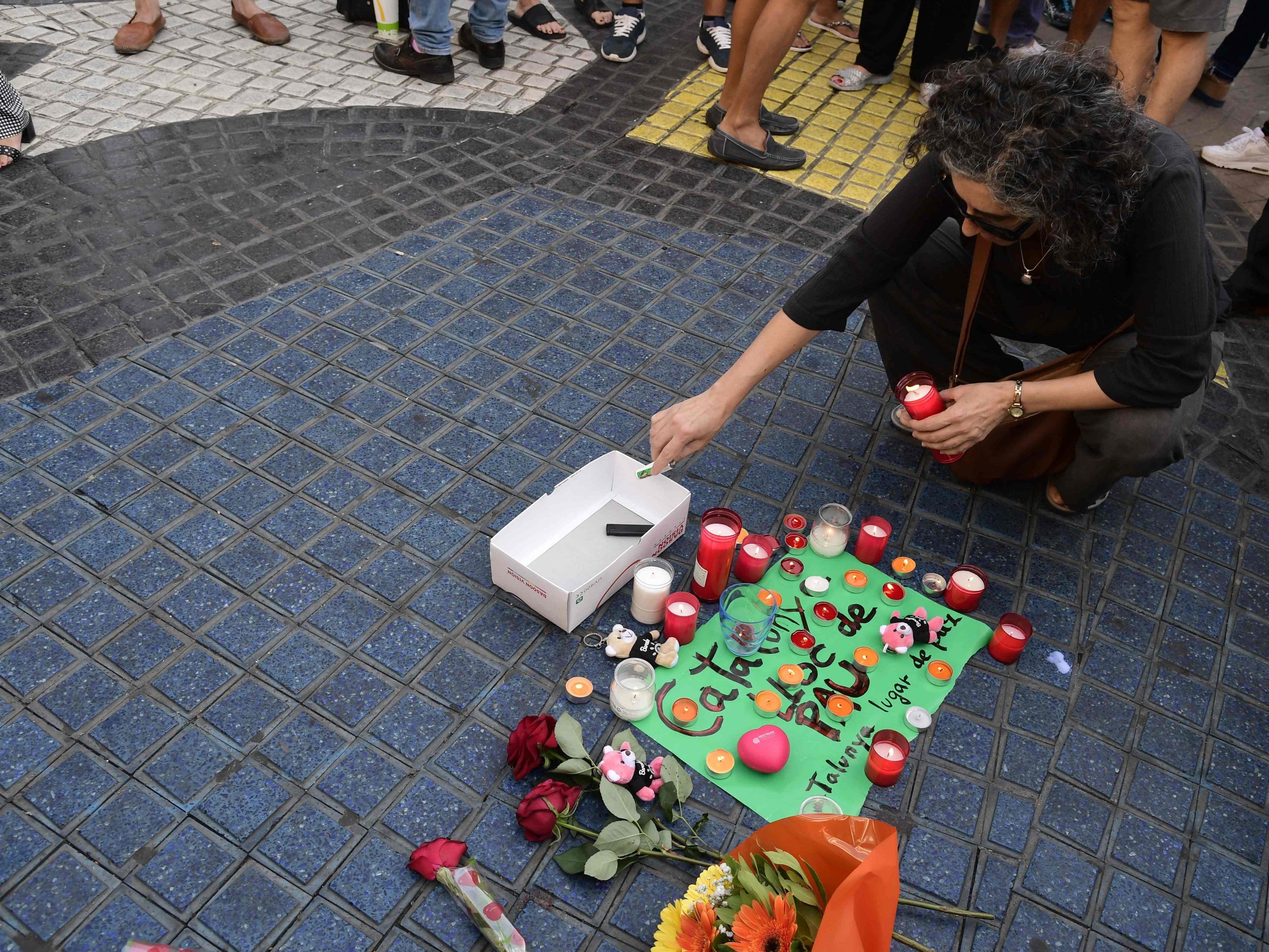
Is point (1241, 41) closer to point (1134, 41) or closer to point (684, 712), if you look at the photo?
point (1134, 41)

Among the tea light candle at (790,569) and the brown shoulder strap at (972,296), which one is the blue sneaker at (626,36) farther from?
the tea light candle at (790,569)

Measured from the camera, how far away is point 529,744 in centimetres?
224

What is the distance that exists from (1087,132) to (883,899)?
1.71m

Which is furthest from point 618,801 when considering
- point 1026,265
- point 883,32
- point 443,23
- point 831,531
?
point 883,32

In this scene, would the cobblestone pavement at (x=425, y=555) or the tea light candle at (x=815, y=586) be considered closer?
the cobblestone pavement at (x=425, y=555)

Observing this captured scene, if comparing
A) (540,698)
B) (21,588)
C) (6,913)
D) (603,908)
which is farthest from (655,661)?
(21,588)

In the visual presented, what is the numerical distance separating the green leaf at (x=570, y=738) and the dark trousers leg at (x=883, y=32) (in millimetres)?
4815

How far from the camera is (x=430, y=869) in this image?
207cm

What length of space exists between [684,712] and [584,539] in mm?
656

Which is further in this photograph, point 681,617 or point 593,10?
point 593,10

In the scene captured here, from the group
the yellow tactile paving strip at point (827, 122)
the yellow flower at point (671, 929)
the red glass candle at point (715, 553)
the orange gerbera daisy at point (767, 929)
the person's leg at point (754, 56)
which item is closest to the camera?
the orange gerbera daisy at point (767, 929)

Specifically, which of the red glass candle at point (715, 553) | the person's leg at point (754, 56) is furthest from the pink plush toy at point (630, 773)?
the person's leg at point (754, 56)

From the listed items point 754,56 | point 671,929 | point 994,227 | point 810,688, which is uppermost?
point 994,227

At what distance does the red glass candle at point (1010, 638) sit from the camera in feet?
8.71
